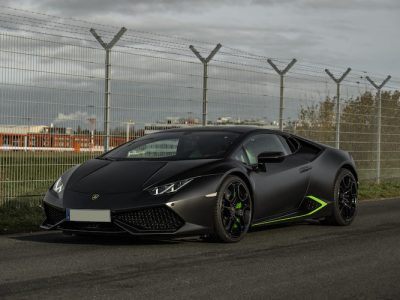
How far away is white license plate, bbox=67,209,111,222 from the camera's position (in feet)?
22.4

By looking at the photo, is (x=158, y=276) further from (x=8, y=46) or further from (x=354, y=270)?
(x=8, y=46)

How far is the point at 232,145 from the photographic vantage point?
25.9 ft

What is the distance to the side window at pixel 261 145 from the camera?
26.5 feet

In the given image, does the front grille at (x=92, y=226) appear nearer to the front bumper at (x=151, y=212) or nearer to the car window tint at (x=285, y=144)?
the front bumper at (x=151, y=212)

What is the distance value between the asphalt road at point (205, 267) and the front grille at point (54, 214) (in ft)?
0.83

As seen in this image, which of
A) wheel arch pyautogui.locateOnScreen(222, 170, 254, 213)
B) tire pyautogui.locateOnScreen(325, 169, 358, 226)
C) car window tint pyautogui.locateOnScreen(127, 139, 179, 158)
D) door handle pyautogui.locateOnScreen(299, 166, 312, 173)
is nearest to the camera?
wheel arch pyautogui.locateOnScreen(222, 170, 254, 213)

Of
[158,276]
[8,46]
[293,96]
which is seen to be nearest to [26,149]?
[8,46]

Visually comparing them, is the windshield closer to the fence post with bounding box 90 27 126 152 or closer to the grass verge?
the grass verge

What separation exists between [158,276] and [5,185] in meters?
4.99

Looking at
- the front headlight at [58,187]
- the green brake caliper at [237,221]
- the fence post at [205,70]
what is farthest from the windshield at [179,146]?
the fence post at [205,70]

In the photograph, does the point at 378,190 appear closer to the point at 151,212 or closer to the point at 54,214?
the point at 151,212

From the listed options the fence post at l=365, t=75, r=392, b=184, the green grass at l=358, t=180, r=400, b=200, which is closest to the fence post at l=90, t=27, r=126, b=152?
the green grass at l=358, t=180, r=400, b=200

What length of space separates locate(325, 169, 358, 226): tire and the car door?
0.69 metres

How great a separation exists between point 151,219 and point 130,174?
59 centimetres
